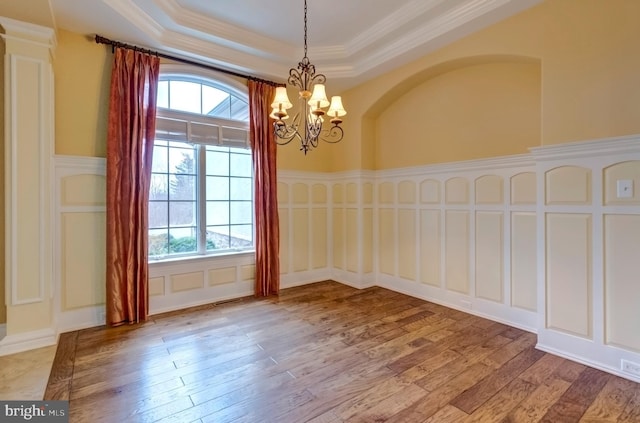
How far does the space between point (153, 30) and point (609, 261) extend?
189 inches

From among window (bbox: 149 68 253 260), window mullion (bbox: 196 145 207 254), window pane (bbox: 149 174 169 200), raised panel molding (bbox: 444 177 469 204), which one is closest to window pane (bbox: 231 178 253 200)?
window (bbox: 149 68 253 260)

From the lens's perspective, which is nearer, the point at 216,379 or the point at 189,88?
the point at 216,379

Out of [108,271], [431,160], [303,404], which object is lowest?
[303,404]

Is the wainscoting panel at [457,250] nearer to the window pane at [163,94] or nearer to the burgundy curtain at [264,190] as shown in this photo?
the burgundy curtain at [264,190]

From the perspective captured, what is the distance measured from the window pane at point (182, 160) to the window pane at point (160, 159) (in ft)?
0.19

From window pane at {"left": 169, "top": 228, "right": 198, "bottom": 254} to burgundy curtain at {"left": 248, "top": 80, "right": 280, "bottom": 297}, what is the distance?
2.72 feet

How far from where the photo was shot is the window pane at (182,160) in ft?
12.6

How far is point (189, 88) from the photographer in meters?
3.98

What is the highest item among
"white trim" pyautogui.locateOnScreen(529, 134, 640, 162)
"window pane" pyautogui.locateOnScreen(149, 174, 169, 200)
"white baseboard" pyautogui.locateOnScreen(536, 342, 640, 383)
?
"white trim" pyautogui.locateOnScreen(529, 134, 640, 162)

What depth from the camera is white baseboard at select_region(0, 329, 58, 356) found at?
2.63 m

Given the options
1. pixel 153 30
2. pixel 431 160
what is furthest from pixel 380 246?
pixel 153 30

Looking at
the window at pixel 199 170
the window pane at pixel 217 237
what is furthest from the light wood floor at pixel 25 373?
the window pane at pixel 217 237

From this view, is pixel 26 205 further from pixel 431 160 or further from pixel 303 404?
pixel 431 160

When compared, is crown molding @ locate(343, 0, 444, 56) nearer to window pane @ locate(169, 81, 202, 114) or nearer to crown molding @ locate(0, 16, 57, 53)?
window pane @ locate(169, 81, 202, 114)
